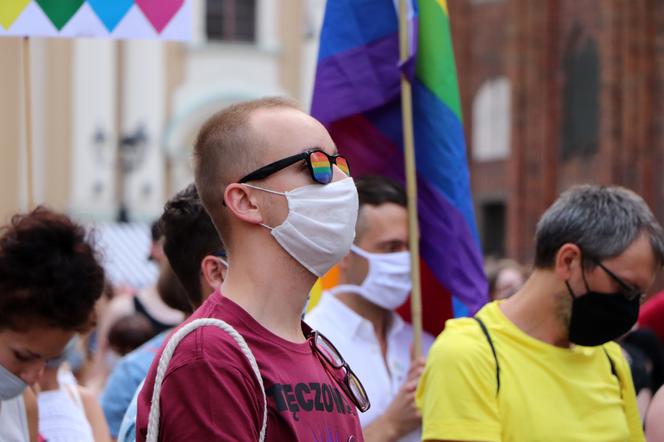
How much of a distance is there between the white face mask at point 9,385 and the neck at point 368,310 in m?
1.48

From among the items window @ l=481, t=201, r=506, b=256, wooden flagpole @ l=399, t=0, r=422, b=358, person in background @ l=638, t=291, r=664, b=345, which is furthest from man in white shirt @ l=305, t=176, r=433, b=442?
window @ l=481, t=201, r=506, b=256

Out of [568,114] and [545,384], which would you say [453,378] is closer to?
[545,384]

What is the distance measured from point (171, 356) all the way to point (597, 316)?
5.73 ft

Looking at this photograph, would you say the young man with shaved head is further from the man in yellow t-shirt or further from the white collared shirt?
the white collared shirt

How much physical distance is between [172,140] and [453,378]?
29863 mm

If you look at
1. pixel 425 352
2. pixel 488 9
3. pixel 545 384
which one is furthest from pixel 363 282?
pixel 488 9

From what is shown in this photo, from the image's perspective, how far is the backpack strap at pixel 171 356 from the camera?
7.61ft

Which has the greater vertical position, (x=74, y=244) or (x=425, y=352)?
(x=74, y=244)

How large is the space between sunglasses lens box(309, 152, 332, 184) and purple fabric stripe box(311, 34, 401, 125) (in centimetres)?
236

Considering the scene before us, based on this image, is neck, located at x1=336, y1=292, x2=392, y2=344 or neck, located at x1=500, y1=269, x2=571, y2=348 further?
neck, located at x1=336, y1=292, x2=392, y2=344

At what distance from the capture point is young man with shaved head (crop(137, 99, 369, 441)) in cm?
243

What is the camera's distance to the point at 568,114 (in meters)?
24.8

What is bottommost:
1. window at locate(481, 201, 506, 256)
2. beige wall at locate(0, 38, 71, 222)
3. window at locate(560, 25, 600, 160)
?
window at locate(481, 201, 506, 256)

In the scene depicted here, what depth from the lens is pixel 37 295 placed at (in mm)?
3502
